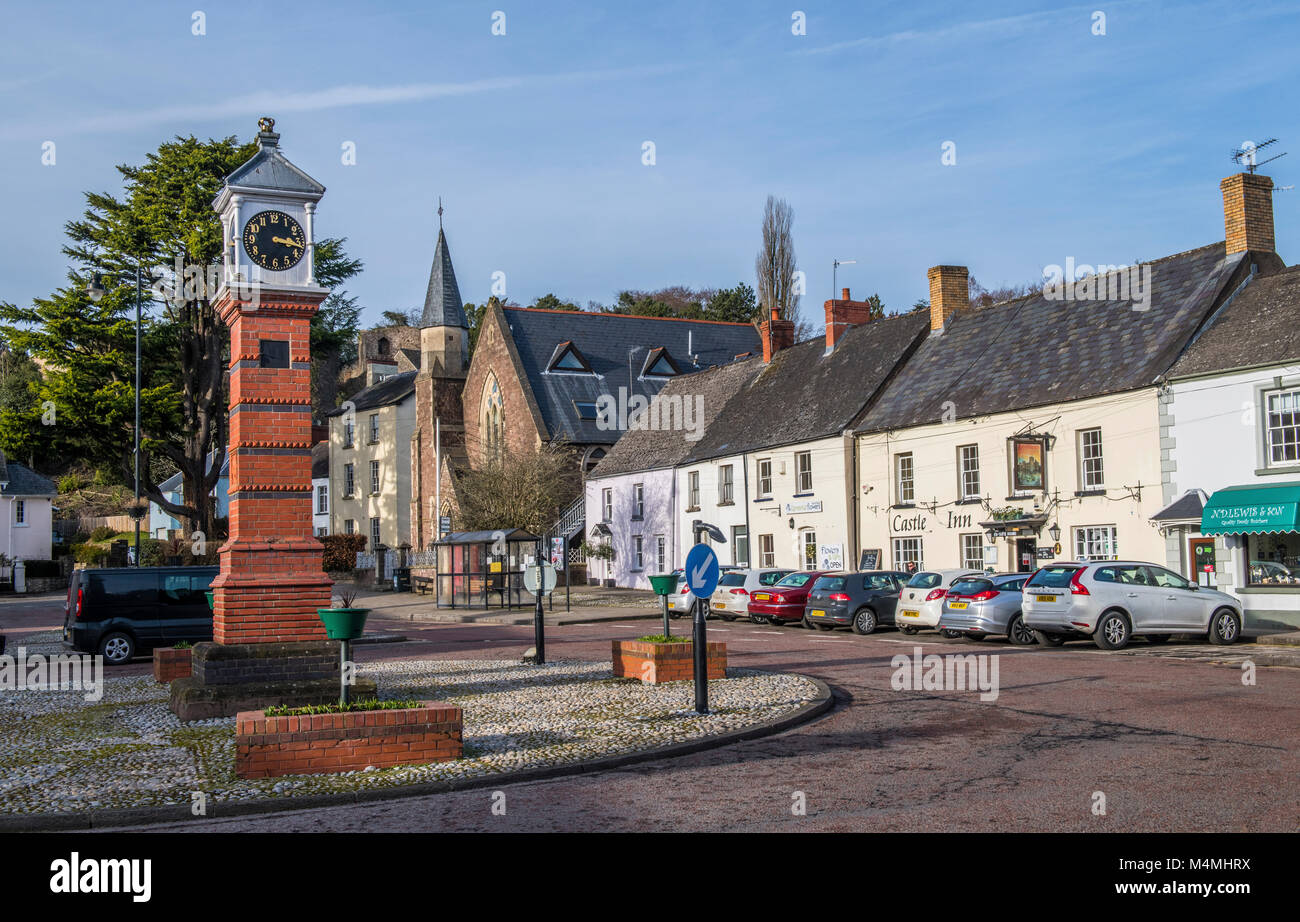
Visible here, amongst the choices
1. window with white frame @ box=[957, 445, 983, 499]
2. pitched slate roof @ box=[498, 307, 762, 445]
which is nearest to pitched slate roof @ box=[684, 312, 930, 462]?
window with white frame @ box=[957, 445, 983, 499]

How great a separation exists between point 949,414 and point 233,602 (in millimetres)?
23262

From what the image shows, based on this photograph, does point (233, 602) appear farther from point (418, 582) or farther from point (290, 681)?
point (418, 582)

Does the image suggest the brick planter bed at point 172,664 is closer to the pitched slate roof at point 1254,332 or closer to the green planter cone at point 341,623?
the green planter cone at point 341,623

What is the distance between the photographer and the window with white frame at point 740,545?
40.6 metres

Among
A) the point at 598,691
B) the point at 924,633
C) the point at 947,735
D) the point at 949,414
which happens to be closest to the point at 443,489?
the point at 949,414

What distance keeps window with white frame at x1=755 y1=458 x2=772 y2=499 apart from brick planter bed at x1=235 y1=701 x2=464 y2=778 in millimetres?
30326

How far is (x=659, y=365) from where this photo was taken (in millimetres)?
60812

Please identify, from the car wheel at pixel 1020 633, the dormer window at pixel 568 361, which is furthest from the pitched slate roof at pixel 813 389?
the dormer window at pixel 568 361

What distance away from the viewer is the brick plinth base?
11.8 m

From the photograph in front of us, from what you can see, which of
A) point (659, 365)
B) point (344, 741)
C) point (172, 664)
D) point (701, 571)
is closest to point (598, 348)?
point (659, 365)

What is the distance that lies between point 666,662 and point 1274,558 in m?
15.3

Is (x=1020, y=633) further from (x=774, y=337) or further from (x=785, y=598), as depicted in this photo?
(x=774, y=337)

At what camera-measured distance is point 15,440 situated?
4075 centimetres

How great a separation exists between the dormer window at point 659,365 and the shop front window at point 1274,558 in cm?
3924
